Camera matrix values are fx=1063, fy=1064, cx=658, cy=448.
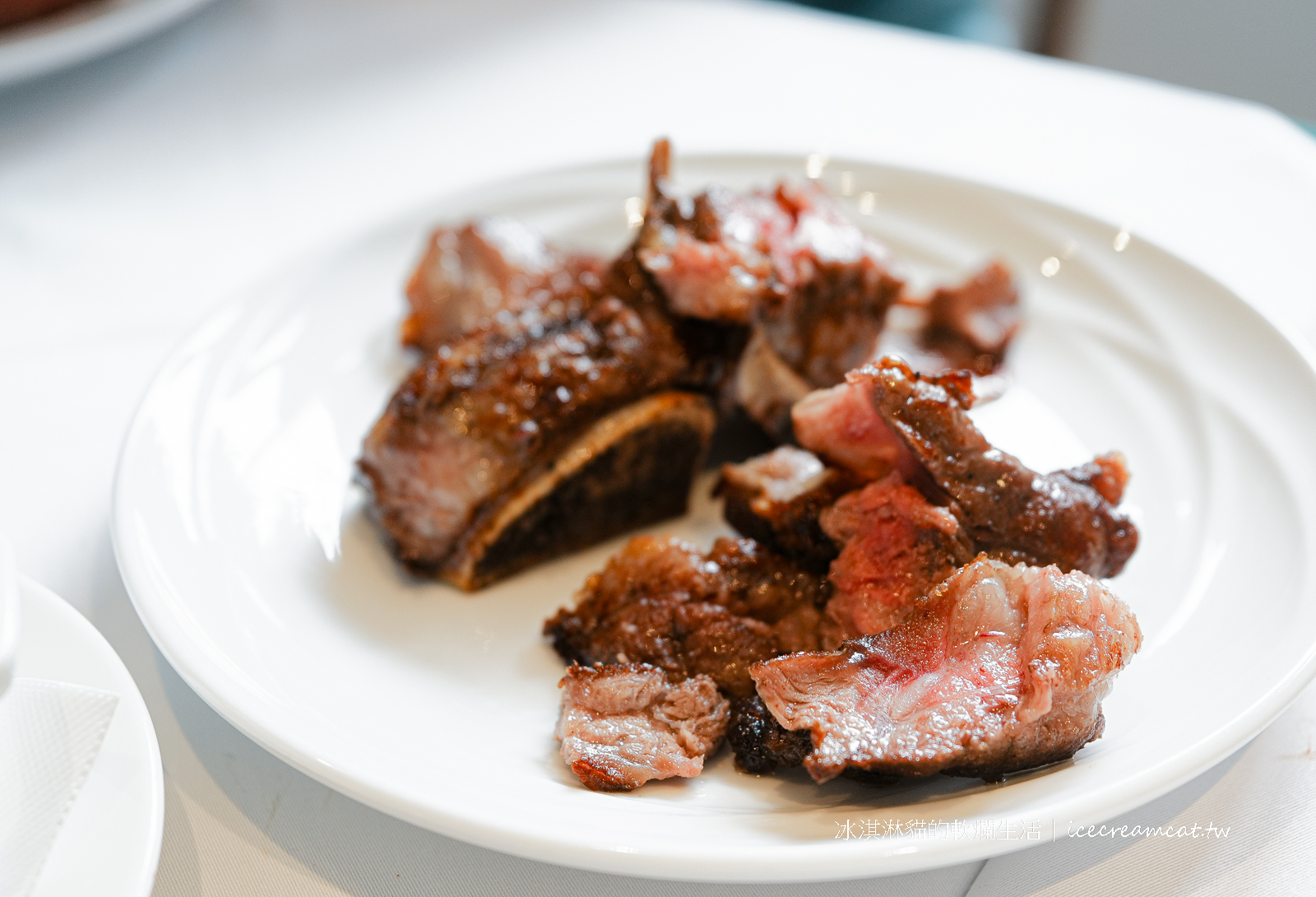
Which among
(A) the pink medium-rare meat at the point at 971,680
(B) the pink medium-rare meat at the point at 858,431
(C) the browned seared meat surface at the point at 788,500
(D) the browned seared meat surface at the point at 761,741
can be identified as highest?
(B) the pink medium-rare meat at the point at 858,431

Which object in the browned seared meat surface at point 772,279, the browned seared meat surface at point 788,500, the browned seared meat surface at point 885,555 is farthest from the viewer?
the browned seared meat surface at point 772,279

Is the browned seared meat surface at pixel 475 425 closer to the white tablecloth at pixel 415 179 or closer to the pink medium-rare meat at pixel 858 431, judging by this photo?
the pink medium-rare meat at pixel 858 431

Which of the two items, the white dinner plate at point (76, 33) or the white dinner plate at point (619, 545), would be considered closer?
the white dinner plate at point (619, 545)

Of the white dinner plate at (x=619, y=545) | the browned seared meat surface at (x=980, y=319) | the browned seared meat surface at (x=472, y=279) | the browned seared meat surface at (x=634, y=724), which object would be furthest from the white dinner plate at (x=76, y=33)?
the browned seared meat surface at (x=634, y=724)

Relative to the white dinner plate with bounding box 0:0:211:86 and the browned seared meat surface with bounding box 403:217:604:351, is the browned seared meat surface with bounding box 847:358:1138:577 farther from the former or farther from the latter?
the white dinner plate with bounding box 0:0:211:86

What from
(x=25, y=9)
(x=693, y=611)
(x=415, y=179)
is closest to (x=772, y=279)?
(x=693, y=611)

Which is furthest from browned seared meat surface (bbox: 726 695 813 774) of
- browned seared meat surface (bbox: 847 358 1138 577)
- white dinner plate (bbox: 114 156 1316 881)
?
browned seared meat surface (bbox: 847 358 1138 577)

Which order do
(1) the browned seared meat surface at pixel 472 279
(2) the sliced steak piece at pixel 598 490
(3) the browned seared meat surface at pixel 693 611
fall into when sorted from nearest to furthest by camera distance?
(3) the browned seared meat surface at pixel 693 611 → (2) the sliced steak piece at pixel 598 490 → (1) the browned seared meat surface at pixel 472 279

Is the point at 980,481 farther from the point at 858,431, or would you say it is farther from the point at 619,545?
the point at 619,545
